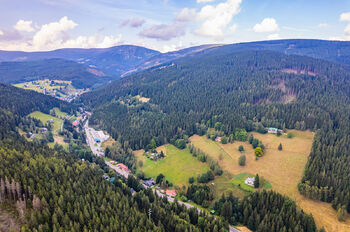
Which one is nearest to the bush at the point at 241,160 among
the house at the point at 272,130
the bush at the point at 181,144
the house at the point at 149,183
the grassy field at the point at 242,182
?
the grassy field at the point at 242,182

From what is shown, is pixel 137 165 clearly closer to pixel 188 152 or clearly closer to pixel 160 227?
pixel 188 152

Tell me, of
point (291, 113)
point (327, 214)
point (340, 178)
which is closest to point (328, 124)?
point (291, 113)

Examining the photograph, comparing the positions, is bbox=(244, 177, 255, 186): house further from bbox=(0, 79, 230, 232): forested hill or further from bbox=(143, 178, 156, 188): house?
bbox=(143, 178, 156, 188): house

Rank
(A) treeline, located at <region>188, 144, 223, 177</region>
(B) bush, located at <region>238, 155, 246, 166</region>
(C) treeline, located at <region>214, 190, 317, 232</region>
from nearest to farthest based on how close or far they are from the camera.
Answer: (C) treeline, located at <region>214, 190, 317, 232</region> < (A) treeline, located at <region>188, 144, 223, 177</region> < (B) bush, located at <region>238, 155, 246, 166</region>

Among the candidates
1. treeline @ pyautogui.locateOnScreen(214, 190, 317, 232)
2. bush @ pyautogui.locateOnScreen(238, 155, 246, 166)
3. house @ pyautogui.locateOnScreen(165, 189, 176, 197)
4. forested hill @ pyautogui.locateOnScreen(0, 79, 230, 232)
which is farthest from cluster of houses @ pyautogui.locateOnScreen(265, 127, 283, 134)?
house @ pyautogui.locateOnScreen(165, 189, 176, 197)

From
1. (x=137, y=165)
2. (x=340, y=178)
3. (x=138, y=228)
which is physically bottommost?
(x=137, y=165)

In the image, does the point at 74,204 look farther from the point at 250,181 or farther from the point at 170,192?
the point at 250,181
